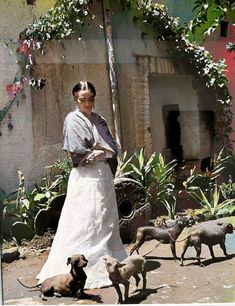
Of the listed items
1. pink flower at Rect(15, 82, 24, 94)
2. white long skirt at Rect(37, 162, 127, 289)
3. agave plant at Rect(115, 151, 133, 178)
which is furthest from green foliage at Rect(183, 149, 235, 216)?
pink flower at Rect(15, 82, 24, 94)

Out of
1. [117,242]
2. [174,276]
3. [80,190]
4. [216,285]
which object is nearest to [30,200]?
[80,190]

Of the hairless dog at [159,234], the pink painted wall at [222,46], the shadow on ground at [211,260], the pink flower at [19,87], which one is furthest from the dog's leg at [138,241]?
the pink flower at [19,87]

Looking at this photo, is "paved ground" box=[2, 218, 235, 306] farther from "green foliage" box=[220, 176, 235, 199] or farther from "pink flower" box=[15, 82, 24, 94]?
"pink flower" box=[15, 82, 24, 94]

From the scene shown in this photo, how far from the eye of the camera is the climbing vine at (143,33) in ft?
10.2

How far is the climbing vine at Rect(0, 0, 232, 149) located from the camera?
122 inches

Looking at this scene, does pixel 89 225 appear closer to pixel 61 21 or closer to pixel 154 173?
pixel 154 173

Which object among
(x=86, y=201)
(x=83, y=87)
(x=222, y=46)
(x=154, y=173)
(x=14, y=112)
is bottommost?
(x=86, y=201)

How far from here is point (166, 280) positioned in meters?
2.96

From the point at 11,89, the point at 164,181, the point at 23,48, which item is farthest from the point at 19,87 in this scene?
the point at 164,181

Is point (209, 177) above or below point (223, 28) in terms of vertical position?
below

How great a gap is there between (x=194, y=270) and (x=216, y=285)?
5.5 inches

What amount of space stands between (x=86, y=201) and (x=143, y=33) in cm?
101

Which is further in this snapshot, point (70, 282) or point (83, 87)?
point (83, 87)

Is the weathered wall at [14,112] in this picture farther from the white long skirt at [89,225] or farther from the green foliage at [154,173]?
the green foliage at [154,173]
